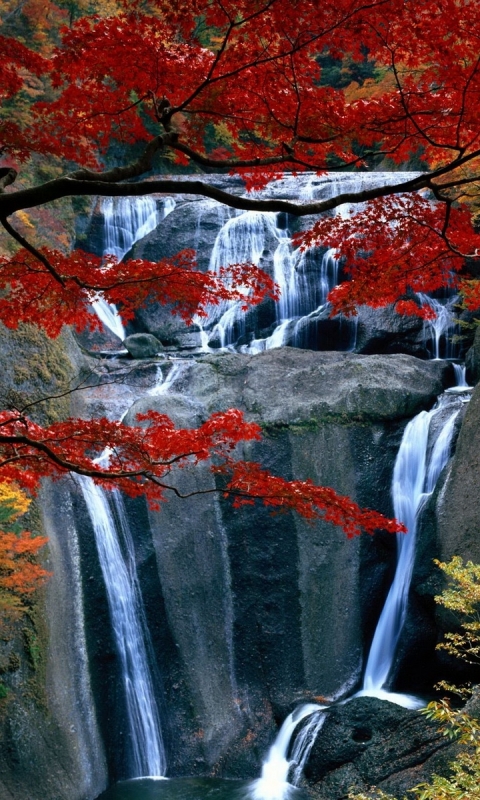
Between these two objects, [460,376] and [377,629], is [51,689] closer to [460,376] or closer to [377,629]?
[377,629]

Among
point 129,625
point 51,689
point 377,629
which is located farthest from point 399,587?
point 51,689

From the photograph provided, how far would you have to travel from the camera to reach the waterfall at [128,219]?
17891 millimetres

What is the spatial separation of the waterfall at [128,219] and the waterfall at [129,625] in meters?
9.50

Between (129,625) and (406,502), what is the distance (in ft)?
15.9

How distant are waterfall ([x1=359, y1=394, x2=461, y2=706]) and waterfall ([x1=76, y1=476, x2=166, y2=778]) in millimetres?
3220

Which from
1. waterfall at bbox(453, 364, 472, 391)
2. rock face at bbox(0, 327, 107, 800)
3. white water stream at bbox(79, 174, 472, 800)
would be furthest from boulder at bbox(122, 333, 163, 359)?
waterfall at bbox(453, 364, 472, 391)

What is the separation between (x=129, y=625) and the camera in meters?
9.65

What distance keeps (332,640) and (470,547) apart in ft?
8.60

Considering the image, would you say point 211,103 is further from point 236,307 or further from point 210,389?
point 236,307

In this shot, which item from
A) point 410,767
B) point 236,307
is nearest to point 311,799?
point 410,767

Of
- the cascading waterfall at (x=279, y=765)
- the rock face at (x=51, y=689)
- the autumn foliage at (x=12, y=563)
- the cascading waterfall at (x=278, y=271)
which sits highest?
the cascading waterfall at (x=278, y=271)

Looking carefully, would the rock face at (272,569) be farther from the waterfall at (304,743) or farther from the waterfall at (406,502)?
the waterfall at (304,743)

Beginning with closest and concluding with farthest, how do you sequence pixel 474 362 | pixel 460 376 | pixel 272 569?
pixel 272 569
pixel 474 362
pixel 460 376

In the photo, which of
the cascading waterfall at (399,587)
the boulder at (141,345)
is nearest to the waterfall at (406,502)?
the cascading waterfall at (399,587)
